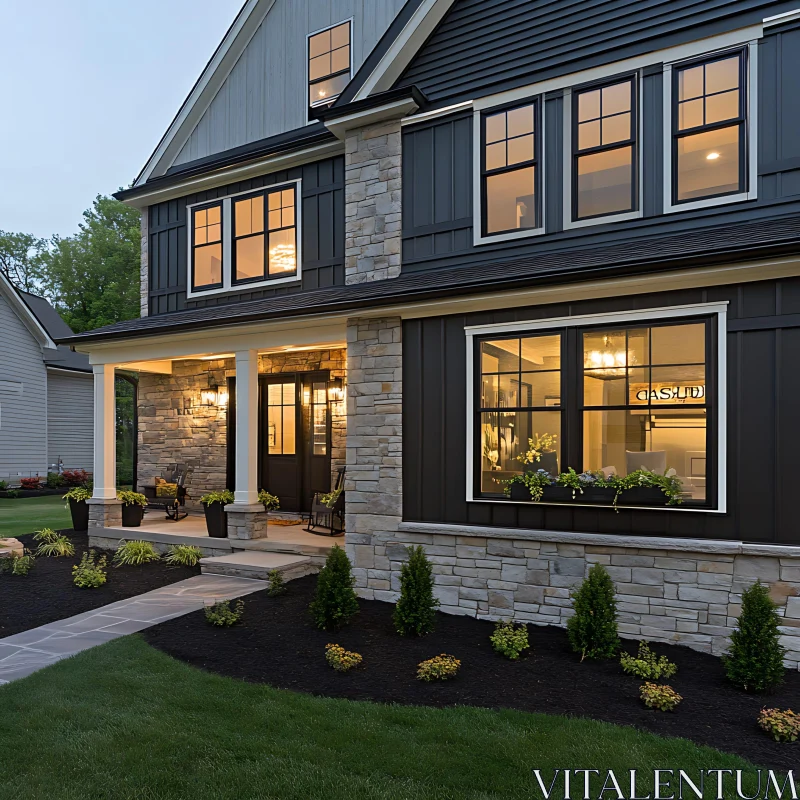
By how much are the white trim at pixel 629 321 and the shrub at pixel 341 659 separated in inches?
83.4

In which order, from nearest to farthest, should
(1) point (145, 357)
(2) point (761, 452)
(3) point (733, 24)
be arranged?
(2) point (761, 452)
(3) point (733, 24)
(1) point (145, 357)

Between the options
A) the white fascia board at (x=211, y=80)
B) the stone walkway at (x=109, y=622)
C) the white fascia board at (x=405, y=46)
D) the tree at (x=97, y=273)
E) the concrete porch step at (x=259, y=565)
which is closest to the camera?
the stone walkway at (x=109, y=622)

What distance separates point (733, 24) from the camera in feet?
19.7

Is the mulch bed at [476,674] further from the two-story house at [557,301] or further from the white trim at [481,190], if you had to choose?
the white trim at [481,190]

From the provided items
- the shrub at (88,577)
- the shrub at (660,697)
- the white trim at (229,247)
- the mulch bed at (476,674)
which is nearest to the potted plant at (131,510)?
the shrub at (88,577)

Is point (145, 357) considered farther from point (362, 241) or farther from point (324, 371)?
point (362, 241)

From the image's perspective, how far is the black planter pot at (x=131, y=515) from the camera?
9.88 meters

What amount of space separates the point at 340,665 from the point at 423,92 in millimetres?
6360

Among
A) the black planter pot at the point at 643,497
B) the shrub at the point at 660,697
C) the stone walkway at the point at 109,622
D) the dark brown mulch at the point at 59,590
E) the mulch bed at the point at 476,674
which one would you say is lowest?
the dark brown mulch at the point at 59,590

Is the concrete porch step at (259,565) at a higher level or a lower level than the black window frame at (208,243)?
lower

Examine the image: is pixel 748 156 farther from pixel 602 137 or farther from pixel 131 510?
pixel 131 510

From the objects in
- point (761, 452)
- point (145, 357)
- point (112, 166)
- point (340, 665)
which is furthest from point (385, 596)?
point (112, 166)

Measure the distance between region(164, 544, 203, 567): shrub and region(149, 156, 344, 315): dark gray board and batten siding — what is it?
379cm

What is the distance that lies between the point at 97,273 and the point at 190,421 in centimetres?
1945
